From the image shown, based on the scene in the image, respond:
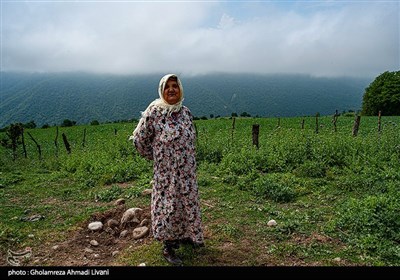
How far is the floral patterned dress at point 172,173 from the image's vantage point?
4910mm

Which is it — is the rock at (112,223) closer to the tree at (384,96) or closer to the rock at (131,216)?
the rock at (131,216)

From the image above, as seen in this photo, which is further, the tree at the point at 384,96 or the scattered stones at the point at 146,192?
the tree at the point at 384,96

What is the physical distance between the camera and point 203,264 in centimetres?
496

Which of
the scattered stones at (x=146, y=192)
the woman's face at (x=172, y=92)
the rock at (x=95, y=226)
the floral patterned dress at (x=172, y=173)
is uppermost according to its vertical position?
the woman's face at (x=172, y=92)

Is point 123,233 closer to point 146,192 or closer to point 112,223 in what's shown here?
point 112,223

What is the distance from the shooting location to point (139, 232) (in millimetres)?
6039

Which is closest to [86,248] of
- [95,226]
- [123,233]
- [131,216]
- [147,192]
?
[123,233]

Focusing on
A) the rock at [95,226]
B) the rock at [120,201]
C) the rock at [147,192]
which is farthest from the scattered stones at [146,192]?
the rock at [95,226]

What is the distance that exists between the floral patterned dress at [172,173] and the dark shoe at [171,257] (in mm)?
171

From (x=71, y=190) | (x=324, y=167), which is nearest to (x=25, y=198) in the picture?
(x=71, y=190)

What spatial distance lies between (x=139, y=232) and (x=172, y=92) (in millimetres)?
2486

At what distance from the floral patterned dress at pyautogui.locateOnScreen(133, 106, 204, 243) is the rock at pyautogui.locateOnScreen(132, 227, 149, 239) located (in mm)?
1034
